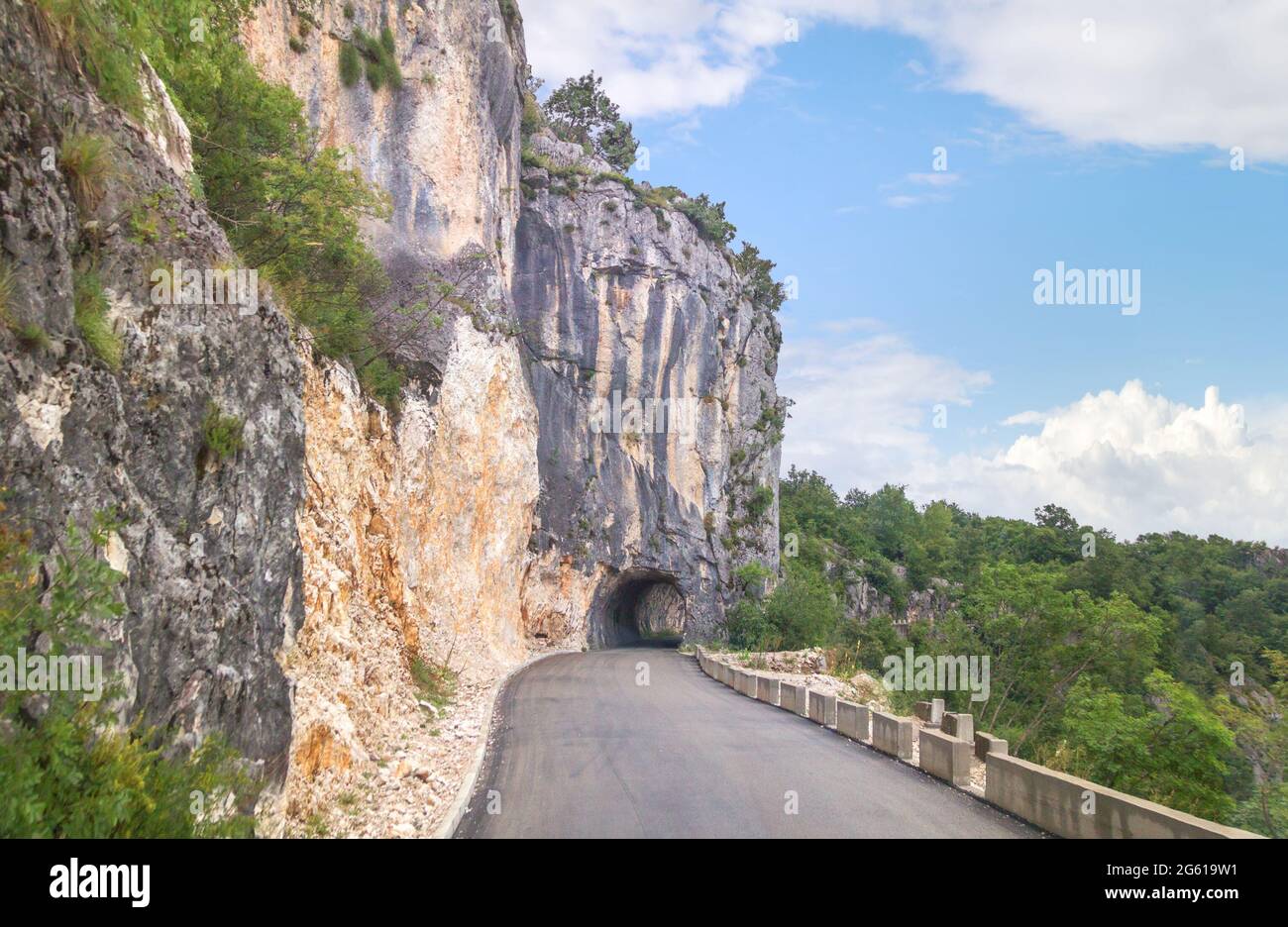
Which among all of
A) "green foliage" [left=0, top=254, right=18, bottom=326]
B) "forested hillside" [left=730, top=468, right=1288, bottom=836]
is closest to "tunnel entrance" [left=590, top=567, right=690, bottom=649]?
"forested hillside" [left=730, top=468, right=1288, bottom=836]

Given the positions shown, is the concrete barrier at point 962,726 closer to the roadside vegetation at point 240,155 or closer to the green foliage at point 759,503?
the roadside vegetation at point 240,155

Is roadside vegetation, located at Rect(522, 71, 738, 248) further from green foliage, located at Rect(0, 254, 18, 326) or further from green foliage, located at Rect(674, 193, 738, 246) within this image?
green foliage, located at Rect(0, 254, 18, 326)

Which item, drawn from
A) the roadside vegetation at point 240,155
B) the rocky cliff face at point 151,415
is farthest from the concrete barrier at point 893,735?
the roadside vegetation at point 240,155

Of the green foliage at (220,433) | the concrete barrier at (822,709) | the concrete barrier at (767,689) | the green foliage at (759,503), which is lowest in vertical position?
the concrete barrier at (767,689)

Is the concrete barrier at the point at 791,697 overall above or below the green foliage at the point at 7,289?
below

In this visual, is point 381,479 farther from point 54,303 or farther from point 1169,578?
point 1169,578

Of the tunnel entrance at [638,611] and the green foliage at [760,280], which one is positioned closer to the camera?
the tunnel entrance at [638,611]

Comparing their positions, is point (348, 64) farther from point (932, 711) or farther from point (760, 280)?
point (760, 280)

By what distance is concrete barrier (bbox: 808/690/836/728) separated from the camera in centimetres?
1661

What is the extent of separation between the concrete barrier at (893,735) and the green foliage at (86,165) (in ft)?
41.5

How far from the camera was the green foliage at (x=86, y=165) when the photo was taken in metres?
6.91

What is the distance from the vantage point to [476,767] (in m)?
11.7
